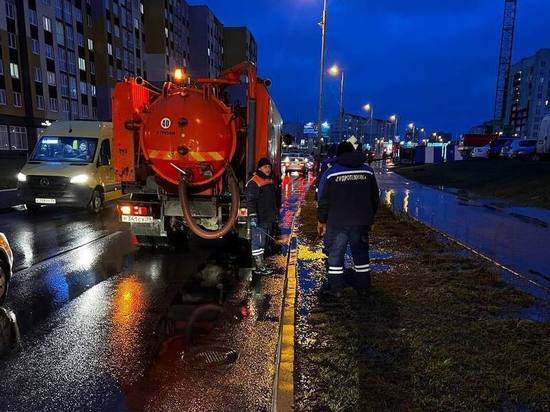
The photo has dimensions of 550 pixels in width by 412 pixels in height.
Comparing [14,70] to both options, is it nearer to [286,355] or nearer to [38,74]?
[38,74]

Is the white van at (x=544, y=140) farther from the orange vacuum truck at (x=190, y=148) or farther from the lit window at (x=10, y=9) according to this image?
the lit window at (x=10, y=9)

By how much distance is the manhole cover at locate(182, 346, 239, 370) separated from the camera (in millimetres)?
4043

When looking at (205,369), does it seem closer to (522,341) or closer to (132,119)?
(522,341)

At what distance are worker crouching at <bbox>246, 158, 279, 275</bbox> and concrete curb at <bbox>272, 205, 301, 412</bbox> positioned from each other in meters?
0.64

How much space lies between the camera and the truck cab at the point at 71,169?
1227cm

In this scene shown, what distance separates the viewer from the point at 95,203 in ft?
42.3

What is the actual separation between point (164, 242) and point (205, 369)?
4.75 metres

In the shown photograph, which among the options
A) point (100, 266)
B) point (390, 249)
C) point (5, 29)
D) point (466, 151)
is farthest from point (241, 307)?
point (466, 151)

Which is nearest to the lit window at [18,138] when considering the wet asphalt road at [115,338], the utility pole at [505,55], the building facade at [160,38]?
the building facade at [160,38]

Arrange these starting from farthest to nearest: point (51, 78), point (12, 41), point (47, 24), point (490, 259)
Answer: point (51, 78) < point (47, 24) < point (12, 41) < point (490, 259)

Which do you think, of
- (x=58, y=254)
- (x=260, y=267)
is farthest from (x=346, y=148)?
(x=58, y=254)

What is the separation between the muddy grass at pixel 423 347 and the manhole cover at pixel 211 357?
0.64m

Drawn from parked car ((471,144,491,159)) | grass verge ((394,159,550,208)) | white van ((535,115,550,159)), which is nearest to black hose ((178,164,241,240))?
grass verge ((394,159,550,208))

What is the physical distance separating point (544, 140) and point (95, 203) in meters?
33.2
